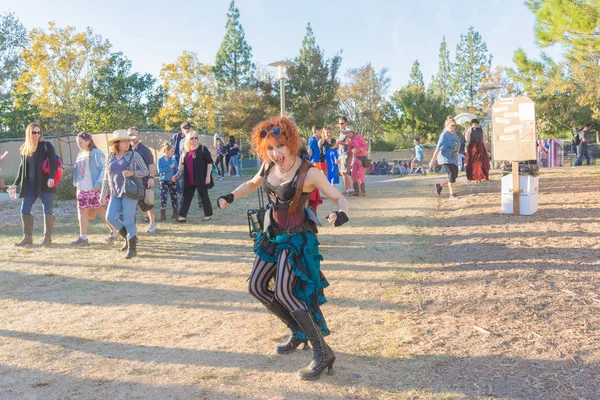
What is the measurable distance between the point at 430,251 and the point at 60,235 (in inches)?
256

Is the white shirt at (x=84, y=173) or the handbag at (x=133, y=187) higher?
the white shirt at (x=84, y=173)

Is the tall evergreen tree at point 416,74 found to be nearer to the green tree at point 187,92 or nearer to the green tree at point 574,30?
the green tree at point 187,92

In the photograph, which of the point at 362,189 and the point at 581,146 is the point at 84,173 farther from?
the point at 581,146

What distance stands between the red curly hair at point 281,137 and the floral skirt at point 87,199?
17.6 feet

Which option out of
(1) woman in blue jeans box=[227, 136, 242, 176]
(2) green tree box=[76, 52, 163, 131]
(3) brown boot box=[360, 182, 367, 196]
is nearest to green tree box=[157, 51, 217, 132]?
(2) green tree box=[76, 52, 163, 131]

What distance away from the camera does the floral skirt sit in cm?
805

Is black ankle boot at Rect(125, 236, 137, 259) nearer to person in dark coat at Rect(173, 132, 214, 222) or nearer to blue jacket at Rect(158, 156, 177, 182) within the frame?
person in dark coat at Rect(173, 132, 214, 222)

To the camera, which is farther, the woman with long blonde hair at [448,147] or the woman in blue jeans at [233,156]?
the woman in blue jeans at [233,156]

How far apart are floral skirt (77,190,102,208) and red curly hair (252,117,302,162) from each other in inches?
212

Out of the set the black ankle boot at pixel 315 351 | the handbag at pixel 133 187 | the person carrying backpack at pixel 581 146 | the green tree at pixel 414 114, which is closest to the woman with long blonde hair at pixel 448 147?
the handbag at pixel 133 187

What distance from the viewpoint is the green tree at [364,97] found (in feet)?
143

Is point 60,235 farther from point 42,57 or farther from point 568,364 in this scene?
point 42,57

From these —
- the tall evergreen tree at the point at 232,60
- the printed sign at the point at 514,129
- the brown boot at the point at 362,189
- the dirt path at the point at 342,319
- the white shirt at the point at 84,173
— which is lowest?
the dirt path at the point at 342,319

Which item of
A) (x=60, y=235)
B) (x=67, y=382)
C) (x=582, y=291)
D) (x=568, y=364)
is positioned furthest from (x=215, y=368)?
(x=60, y=235)
